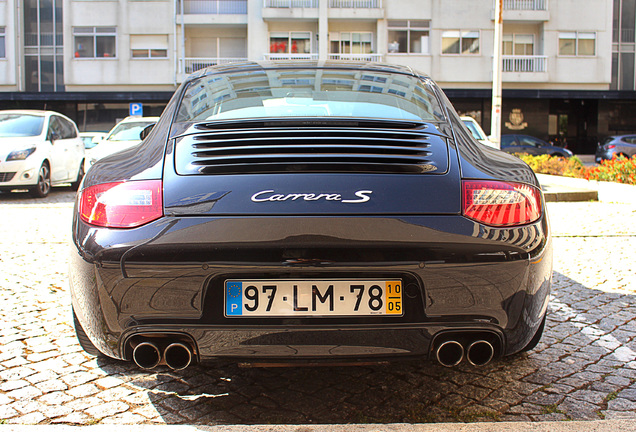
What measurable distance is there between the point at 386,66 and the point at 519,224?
156 centimetres

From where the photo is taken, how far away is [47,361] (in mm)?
3270

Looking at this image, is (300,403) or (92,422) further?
(300,403)

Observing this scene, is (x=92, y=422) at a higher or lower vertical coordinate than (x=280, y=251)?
lower

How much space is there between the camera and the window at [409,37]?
3475 centimetres

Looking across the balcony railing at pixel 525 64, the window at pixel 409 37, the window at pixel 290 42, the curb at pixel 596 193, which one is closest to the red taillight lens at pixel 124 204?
the curb at pixel 596 193

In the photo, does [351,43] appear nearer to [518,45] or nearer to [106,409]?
[518,45]

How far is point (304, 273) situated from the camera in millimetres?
2236

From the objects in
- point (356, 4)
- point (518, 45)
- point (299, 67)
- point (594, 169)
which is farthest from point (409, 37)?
point (299, 67)

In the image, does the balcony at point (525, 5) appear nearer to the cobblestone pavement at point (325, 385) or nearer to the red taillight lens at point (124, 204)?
the cobblestone pavement at point (325, 385)

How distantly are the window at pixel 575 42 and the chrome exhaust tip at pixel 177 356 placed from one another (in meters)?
36.8

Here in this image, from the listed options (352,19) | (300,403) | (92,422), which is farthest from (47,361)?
(352,19)

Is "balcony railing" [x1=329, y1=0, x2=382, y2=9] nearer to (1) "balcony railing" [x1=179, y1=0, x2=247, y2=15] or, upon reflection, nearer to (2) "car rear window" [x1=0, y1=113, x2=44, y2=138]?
(1) "balcony railing" [x1=179, y1=0, x2=247, y2=15]

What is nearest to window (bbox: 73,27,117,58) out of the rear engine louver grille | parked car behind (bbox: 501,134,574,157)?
Answer: parked car behind (bbox: 501,134,574,157)

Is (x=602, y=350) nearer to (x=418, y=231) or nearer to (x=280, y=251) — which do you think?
(x=418, y=231)
